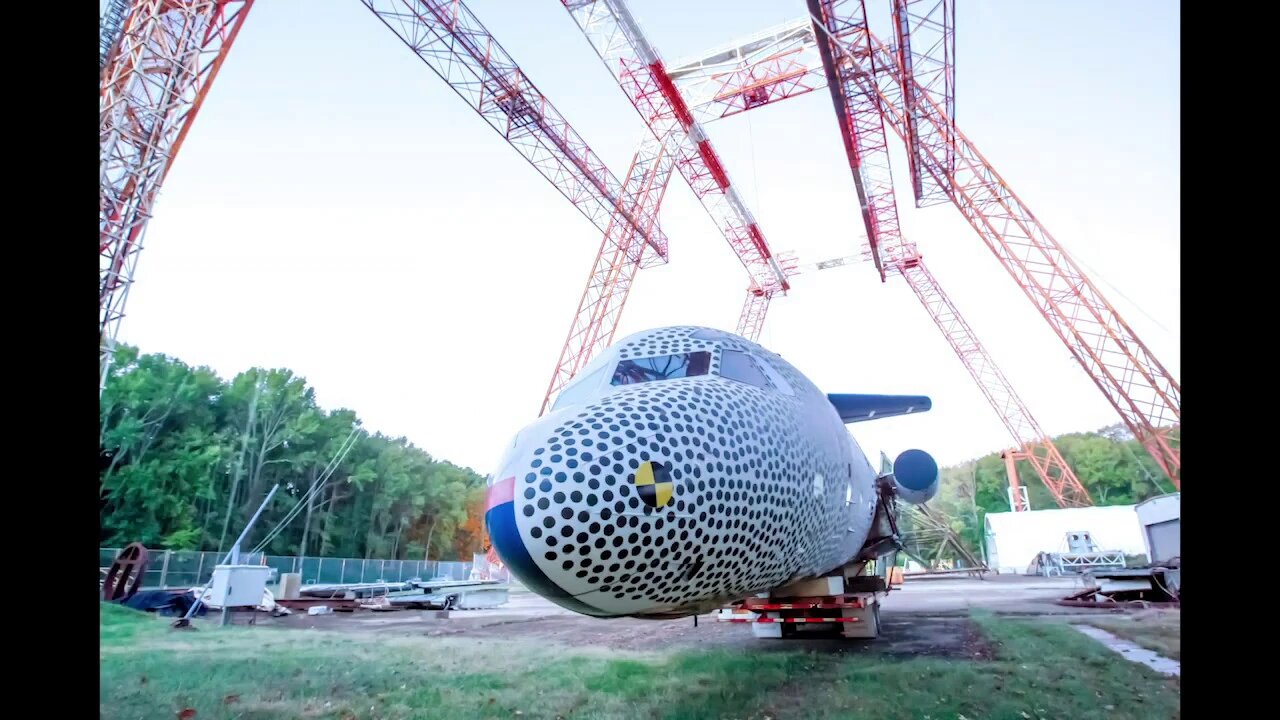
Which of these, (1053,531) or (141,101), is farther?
(1053,531)

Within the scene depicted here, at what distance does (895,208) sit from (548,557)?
1250 inches

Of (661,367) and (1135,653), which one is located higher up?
(661,367)

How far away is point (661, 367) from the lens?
475cm

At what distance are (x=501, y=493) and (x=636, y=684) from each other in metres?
3.72

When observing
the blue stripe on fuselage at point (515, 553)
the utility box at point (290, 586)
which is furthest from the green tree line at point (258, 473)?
the blue stripe on fuselage at point (515, 553)

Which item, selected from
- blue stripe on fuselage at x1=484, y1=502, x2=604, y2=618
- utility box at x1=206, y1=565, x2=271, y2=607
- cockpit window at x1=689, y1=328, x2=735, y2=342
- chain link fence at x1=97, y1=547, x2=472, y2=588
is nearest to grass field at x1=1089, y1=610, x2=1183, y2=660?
cockpit window at x1=689, y1=328, x2=735, y2=342

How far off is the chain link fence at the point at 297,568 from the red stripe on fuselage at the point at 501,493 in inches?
777

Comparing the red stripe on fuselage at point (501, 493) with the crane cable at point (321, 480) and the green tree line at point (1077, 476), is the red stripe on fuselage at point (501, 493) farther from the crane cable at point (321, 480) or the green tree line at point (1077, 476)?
the crane cable at point (321, 480)

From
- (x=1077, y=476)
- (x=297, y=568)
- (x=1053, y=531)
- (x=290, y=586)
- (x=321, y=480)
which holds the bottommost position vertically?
(x=297, y=568)

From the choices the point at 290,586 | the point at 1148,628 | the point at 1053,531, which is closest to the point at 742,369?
the point at 1148,628

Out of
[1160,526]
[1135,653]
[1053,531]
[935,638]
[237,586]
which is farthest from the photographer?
[1053,531]

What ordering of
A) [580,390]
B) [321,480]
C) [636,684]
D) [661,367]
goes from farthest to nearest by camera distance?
[321,480] < [636,684] < [580,390] < [661,367]

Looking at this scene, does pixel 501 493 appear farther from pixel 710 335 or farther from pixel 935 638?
pixel 935 638
